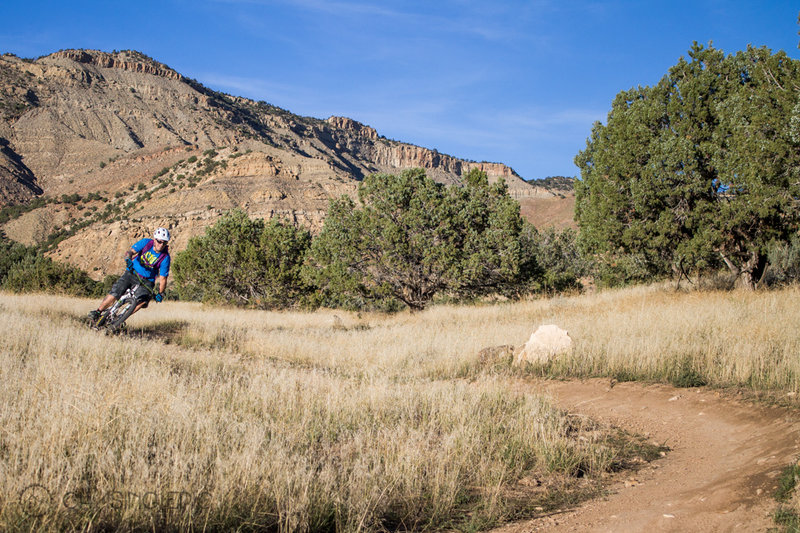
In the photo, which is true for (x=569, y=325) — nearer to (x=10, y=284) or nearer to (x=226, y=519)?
(x=226, y=519)

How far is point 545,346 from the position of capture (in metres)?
9.70

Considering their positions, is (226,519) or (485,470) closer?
(226,519)

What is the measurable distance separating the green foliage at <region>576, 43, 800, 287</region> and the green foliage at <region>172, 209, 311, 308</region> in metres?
17.8

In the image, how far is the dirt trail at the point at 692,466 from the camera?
3301 mm

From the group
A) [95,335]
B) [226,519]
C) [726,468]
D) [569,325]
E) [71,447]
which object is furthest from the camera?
[569,325]

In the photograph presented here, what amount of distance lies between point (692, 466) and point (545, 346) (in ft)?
16.9

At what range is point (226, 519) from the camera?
3.22 meters

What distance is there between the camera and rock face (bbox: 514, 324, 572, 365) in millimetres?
9547

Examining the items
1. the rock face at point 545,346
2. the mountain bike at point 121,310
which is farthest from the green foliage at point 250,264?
the rock face at point 545,346

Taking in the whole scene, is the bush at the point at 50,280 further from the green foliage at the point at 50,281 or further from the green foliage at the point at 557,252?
the green foliage at the point at 557,252

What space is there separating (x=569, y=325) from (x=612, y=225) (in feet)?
20.2

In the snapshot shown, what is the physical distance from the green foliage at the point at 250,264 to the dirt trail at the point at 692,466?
2427 centimetres

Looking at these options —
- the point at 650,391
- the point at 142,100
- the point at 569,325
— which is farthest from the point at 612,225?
the point at 142,100

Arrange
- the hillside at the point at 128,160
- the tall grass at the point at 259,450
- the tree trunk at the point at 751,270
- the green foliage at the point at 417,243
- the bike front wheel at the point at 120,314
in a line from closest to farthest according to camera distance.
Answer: the tall grass at the point at 259,450 → the bike front wheel at the point at 120,314 → the tree trunk at the point at 751,270 → the green foliage at the point at 417,243 → the hillside at the point at 128,160
